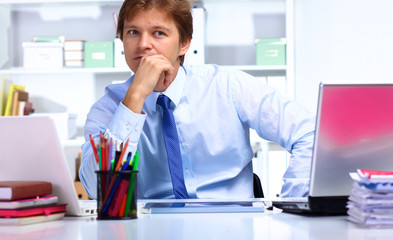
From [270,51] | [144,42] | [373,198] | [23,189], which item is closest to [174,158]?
[144,42]

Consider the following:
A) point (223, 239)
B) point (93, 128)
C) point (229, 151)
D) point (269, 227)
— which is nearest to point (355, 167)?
point (269, 227)

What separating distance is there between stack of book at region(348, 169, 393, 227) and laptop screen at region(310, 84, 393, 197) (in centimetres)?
5

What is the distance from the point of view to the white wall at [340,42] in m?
2.33

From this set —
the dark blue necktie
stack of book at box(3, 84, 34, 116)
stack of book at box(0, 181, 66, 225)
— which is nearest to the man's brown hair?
the dark blue necktie

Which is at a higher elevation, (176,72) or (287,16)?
(287,16)

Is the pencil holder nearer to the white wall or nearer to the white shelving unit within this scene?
the white wall

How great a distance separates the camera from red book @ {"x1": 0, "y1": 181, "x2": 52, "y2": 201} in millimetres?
1166

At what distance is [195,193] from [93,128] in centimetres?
39

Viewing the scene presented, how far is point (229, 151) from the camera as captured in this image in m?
1.92

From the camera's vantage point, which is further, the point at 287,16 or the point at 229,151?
the point at 287,16

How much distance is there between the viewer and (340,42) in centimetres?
285

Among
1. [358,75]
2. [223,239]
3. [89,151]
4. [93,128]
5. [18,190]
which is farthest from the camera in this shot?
[358,75]

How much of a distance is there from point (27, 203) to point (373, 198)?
71 centimetres

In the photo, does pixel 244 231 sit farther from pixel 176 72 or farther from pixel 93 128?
pixel 176 72
